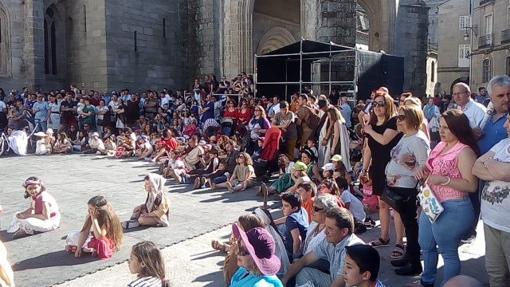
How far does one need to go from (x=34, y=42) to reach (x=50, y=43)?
6.76 ft

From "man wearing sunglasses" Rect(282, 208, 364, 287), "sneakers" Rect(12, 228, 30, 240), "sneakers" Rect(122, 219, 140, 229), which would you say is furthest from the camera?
"sneakers" Rect(122, 219, 140, 229)

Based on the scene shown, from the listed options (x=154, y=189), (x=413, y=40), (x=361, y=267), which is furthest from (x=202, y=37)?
(x=361, y=267)

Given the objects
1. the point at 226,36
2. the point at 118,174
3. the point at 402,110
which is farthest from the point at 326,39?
the point at 402,110

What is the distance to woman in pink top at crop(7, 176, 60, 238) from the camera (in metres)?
6.39

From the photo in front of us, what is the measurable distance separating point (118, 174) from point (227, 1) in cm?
1232

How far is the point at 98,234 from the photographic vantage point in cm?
555

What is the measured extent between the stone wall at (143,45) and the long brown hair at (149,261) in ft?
58.4

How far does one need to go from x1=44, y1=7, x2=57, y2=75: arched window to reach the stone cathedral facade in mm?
44

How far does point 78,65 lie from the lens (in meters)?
21.5

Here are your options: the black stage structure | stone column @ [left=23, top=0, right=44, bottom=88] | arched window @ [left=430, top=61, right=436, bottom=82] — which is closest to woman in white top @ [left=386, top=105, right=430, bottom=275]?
the black stage structure

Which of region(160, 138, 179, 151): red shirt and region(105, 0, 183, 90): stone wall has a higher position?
region(105, 0, 183, 90): stone wall

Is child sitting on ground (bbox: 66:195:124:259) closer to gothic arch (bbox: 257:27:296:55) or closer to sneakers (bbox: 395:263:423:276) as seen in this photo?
sneakers (bbox: 395:263:423:276)

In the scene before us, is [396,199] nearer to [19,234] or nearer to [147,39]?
[19,234]

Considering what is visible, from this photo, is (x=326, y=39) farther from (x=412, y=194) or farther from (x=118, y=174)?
(x=412, y=194)
